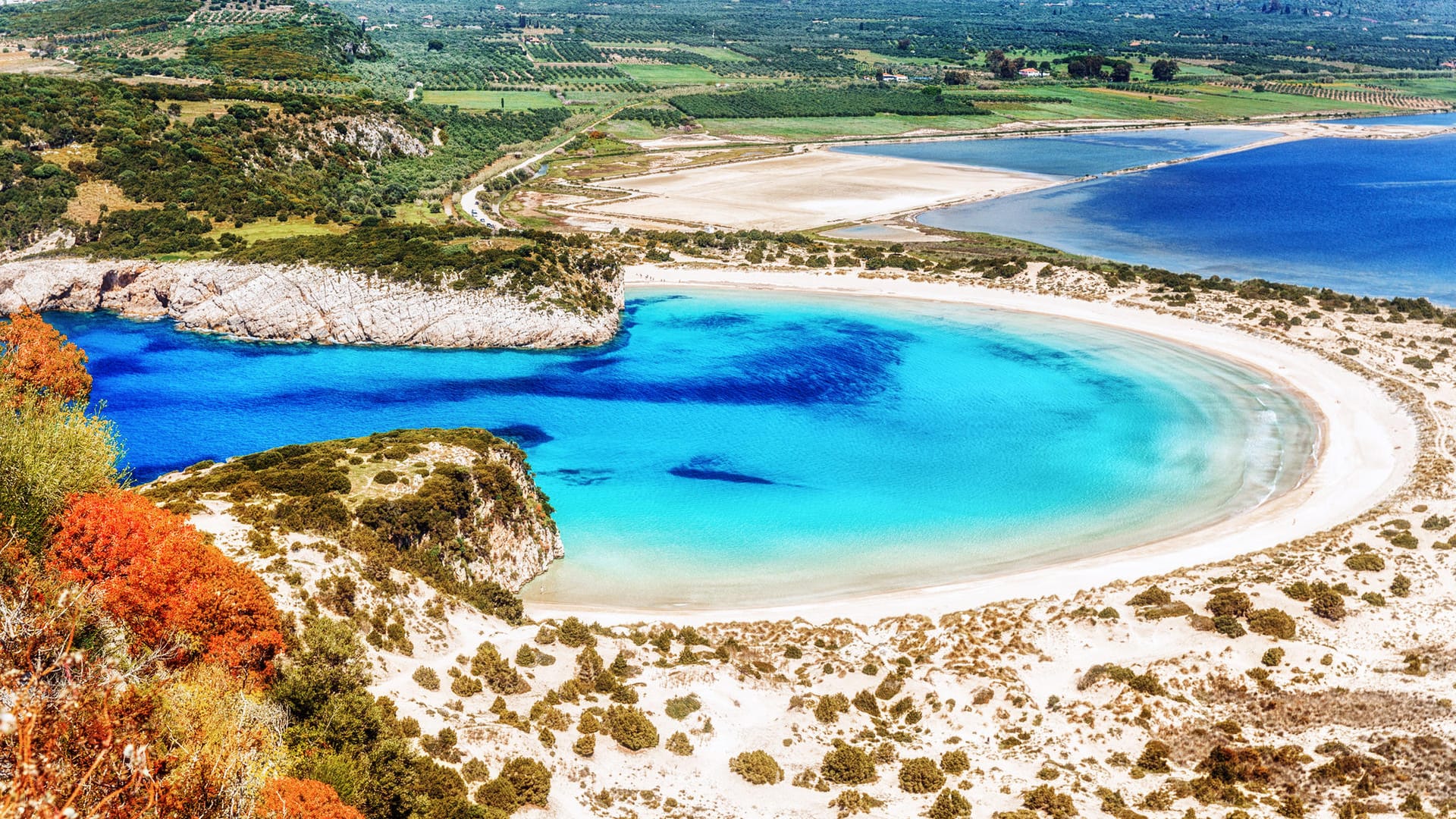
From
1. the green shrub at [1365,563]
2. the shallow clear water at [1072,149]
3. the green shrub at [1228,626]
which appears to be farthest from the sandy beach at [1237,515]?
the shallow clear water at [1072,149]

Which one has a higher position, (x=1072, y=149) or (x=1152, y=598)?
(x=1072, y=149)

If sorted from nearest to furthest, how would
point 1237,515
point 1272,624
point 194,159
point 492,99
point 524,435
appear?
1. point 1272,624
2. point 1237,515
3. point 524,435
4. point 194,159
5. point 492,99

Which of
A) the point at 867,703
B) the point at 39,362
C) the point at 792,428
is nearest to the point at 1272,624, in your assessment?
the point at 867,703

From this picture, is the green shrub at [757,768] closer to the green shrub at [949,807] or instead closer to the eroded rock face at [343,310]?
the green shrub at [949,807]

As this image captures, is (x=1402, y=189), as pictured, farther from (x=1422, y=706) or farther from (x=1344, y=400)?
(x=1422, y=706)

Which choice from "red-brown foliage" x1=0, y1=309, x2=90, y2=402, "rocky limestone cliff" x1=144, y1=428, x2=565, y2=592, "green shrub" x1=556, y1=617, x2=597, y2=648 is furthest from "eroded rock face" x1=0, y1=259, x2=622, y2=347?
"green shrub" x1=556, y1=617, x2=597, y2=648

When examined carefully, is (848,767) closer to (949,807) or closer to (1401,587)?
(949,807)
